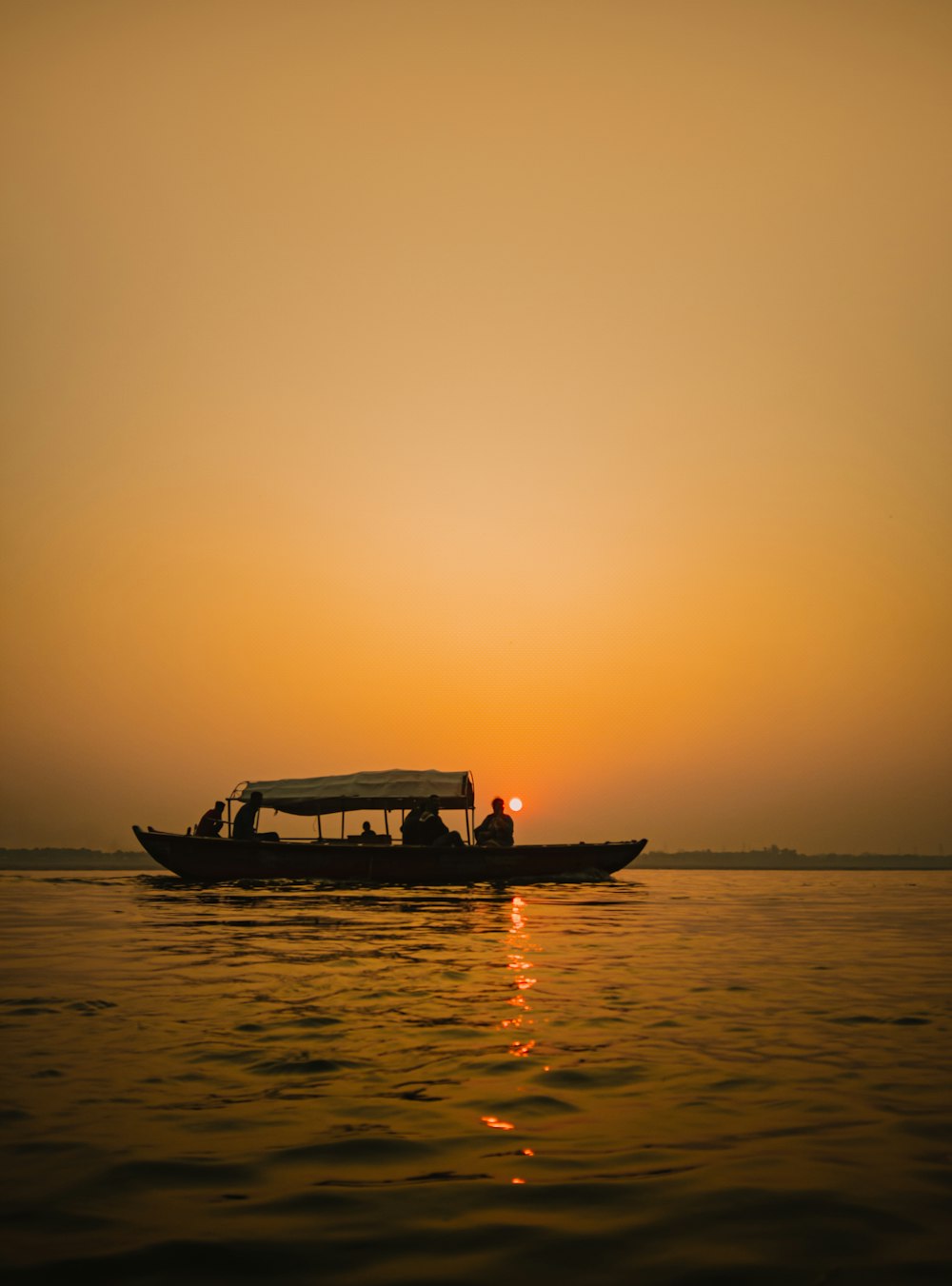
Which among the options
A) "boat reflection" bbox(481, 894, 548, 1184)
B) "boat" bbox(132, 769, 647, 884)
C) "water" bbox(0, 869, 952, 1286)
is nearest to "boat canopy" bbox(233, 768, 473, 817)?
"boat" bbox(132, 769, 647, 884)

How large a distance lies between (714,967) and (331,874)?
18.7 metres

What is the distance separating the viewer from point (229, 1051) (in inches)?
252

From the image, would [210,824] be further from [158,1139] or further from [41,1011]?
[158,1139]

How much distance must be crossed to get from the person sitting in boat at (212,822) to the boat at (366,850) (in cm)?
36

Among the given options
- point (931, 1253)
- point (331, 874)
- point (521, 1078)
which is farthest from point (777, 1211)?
point (331, 874)

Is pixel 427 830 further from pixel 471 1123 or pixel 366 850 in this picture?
pixel 471 1123

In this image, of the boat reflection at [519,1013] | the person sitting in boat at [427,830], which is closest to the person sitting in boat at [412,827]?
the person sitting in boat at [427,830]

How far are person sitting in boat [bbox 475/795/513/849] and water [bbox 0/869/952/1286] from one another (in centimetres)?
1953

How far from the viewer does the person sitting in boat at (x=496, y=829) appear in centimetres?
3091

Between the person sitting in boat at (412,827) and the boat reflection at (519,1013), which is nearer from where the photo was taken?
the boat reflection at (519,1013)

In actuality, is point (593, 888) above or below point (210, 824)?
below

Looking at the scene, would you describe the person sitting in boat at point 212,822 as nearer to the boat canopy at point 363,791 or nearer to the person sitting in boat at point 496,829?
the boat canopy at point 363,791

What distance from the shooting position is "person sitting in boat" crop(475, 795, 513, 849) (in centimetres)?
3091

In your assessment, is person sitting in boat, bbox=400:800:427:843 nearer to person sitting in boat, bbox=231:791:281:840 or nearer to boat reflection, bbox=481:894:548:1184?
person sitting in boat, bbox=231:791:281:840
